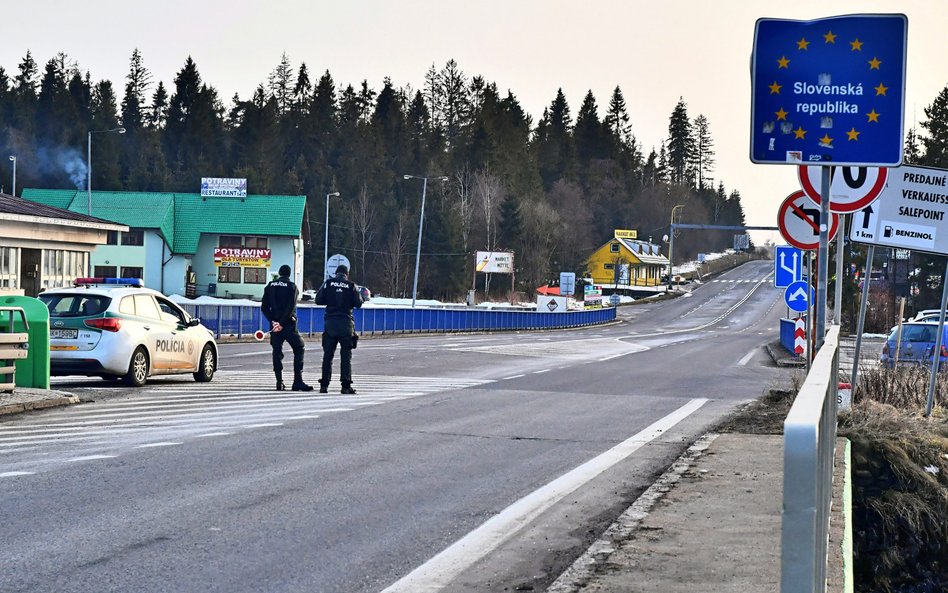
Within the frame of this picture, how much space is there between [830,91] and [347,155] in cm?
11862

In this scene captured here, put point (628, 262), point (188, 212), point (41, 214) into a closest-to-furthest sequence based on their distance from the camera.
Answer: point (41, 214), point (188, 212), point (628, 262)

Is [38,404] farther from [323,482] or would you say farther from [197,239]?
[197,239]

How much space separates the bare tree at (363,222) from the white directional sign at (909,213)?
102269 mm

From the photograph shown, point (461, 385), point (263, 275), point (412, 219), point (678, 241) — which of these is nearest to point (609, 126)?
point (678, 241)

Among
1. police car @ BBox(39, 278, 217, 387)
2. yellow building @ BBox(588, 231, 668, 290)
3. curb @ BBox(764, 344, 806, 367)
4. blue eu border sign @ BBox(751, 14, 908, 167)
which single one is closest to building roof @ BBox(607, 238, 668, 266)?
yellow building @ BBox(588, 231, 668, 290)

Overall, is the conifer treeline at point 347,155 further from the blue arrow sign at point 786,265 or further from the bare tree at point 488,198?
the blue arrow sign at point 786,265

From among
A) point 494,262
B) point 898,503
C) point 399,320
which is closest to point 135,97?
point 494,262

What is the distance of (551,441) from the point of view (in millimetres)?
12867

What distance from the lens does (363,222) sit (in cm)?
11644

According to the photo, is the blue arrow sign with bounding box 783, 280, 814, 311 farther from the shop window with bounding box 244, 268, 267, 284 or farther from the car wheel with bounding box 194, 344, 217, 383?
the shop window with bounding box 244, 268, 267, 284

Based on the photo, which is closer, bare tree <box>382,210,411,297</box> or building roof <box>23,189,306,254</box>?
building roof <box>23,189,306,254</box>

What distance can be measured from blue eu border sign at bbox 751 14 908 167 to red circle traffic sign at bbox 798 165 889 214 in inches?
29.5

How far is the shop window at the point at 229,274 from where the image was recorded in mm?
84812

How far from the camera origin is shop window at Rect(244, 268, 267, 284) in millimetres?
83906
